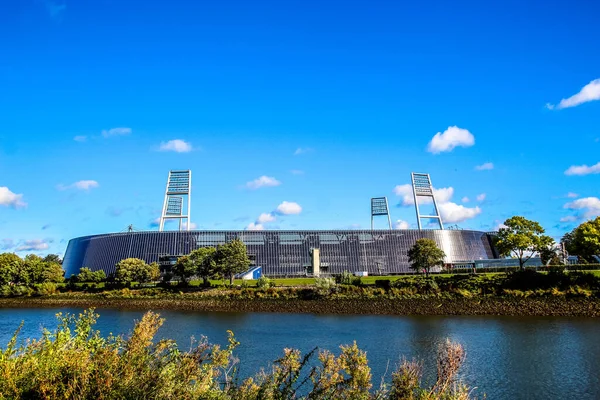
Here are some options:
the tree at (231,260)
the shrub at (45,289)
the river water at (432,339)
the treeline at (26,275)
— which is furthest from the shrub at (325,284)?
the treeline at (26,275)

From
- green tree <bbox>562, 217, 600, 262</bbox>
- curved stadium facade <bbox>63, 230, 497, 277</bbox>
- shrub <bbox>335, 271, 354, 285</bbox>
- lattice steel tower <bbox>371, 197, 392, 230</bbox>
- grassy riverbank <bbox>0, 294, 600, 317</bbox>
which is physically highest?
lattice steel tower <bbox>371, 197, 392, 230</bbox>

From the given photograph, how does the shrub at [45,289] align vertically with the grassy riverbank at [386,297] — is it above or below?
above

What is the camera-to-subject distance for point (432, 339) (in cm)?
3631

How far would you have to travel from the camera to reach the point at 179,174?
426 ft

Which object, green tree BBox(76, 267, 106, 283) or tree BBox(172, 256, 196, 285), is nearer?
tree BBox(172, 256, 196, 285)

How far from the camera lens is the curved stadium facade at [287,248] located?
12150 centimetres

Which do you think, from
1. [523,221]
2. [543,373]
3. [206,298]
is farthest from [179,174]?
[543,373]

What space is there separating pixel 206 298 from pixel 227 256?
38.8 ft

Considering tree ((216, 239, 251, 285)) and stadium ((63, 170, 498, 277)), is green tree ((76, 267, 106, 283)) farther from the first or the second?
tree ((216, 239, 251, 285))

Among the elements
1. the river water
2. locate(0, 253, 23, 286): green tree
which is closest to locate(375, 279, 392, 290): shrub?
the river water

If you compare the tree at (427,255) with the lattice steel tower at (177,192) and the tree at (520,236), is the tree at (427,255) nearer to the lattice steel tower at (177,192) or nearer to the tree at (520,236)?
the tree at (520,236)

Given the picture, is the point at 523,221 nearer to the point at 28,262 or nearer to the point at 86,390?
the point at 86,390

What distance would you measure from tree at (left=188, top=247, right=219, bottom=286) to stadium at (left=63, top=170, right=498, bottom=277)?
3642 cm

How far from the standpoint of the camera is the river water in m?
23.9
